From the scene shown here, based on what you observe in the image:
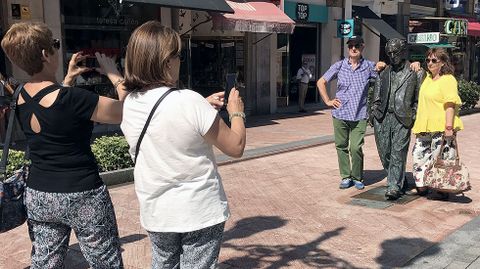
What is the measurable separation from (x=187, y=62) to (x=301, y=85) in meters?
4.47

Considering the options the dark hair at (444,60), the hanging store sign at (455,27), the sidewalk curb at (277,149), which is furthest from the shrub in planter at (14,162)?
the hanging store sign at (455,27)

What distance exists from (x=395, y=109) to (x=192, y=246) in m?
4.00

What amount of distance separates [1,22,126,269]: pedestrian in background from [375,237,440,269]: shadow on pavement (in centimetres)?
236

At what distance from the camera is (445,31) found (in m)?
22.8

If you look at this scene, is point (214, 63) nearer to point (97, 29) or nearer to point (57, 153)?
point (97, 29)

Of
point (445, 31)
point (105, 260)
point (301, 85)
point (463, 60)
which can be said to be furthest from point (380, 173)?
point (463, 60)

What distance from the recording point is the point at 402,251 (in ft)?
14.8

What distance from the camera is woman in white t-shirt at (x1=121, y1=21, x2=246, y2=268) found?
232cm

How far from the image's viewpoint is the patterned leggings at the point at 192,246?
7.96ft

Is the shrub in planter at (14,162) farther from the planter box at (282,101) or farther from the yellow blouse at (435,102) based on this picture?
the planter box at (282,101)

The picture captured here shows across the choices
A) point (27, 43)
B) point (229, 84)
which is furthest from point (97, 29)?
point (229, 84)

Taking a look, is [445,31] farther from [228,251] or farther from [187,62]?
[228,251]

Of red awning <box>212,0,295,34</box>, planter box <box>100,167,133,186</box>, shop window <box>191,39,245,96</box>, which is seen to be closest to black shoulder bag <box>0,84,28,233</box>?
planter box <box>100,167,133,186</box>

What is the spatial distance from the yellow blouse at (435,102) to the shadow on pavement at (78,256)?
3.21 meters
